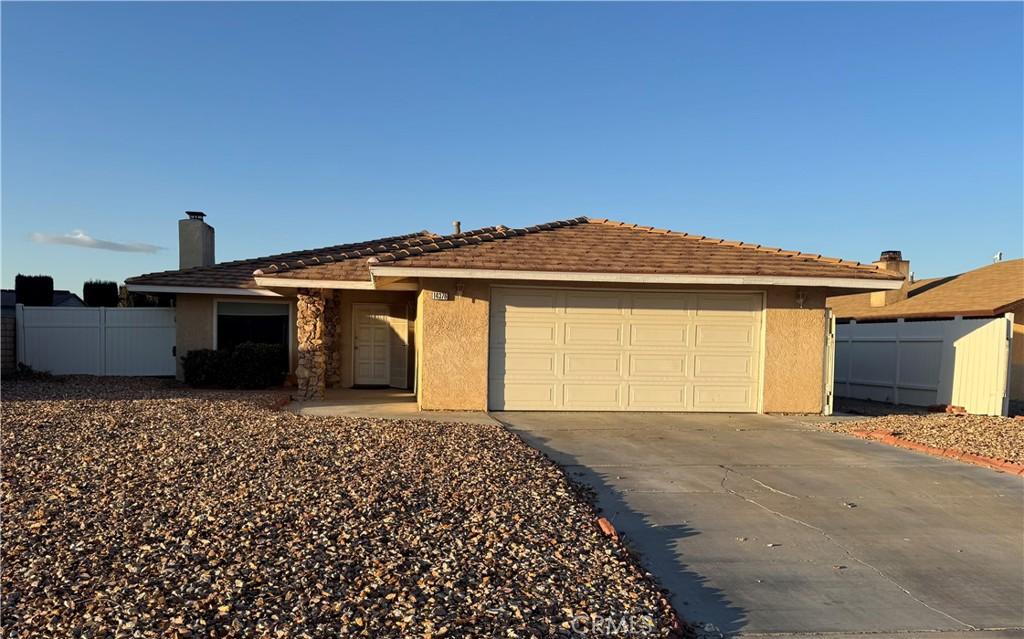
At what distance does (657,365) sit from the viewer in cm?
1212

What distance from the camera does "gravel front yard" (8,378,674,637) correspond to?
3580 millimetres

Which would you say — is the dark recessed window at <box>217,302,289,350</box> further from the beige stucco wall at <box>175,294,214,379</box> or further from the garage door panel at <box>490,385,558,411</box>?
the garage door panel at <box>490,385,558,411</box>

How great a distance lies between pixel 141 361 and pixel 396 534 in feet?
50.7

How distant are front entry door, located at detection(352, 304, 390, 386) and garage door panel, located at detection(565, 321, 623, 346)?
6314 mm

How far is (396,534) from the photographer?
483 centimetres

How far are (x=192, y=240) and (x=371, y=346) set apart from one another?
665 centimetres

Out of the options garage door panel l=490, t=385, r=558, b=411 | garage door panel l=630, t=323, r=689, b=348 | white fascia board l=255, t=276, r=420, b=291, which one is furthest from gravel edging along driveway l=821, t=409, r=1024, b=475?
white fascia board l=255, t=276, r=420, b=291

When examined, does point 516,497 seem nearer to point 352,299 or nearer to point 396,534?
point 396,534

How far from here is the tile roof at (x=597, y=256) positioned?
1126 cm

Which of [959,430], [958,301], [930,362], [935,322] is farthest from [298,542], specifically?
[958,301]

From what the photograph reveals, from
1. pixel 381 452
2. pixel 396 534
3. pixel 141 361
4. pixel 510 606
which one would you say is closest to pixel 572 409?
pixel 381 452

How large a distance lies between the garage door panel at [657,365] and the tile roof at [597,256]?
5.52ft

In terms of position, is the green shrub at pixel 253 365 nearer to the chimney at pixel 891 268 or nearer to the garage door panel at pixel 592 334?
the garage door panel at pixel 592 334

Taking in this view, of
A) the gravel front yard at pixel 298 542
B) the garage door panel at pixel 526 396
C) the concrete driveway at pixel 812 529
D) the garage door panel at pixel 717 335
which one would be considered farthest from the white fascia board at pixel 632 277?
the gravel front yard at pixel 298 542
